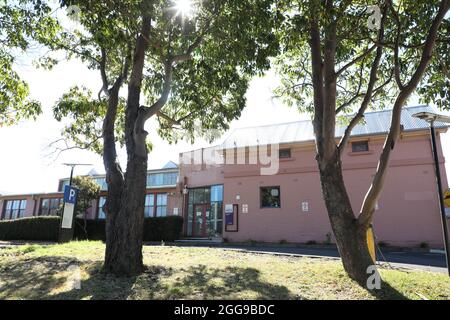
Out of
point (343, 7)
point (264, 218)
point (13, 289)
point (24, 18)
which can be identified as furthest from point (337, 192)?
point (264, 218)

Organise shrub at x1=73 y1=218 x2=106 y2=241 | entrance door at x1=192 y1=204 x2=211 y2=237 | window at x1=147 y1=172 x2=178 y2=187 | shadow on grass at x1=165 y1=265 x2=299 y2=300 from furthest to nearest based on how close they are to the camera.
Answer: window at x1=147 y1=172 x2=178 y2=187 → shrub at x1=73 y1=218 x2=106 y2=241 → entrance door at x1=192 y1=204 x2=211 y2=237 → shadow on grass at x1=165 y1=265 x2=299 y2=300

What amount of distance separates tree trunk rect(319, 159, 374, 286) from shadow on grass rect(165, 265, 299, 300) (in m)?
1.41

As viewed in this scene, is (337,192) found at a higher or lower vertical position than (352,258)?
higher

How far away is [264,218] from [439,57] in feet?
45.2

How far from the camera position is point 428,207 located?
16125 millimetres

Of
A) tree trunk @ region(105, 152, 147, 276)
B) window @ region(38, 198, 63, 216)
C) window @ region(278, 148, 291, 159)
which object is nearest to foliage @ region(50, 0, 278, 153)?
tree trunk @ region(105, 152, 147, 276)

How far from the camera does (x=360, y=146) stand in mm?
18250

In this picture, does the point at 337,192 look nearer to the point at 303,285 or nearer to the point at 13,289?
the point at 303,285

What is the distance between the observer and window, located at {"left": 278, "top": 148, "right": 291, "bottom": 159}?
65.4 feet

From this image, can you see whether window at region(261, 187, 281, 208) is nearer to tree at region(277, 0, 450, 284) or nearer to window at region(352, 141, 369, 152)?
window at region(352, 141, 369, 152)

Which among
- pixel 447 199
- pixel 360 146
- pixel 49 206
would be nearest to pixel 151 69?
pixel 447 199

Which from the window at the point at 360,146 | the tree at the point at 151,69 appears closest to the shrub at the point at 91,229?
the tree at the point at 151,69

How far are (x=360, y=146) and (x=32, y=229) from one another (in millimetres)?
21820

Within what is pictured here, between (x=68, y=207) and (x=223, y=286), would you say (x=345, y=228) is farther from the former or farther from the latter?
(x=68, y=207)
